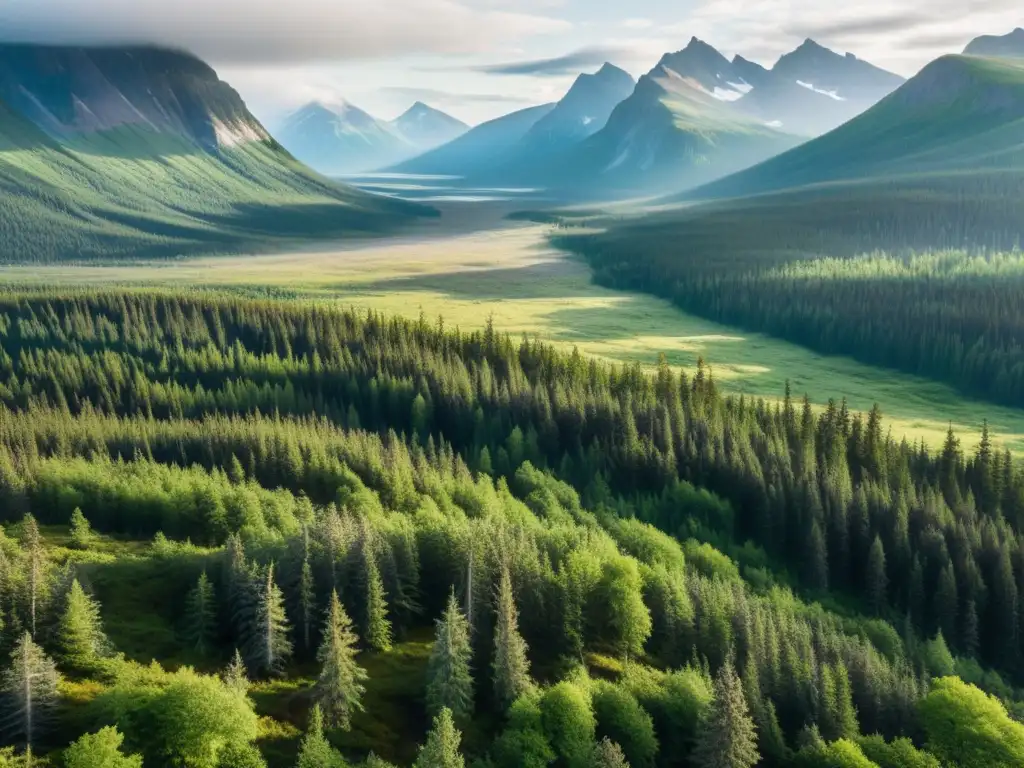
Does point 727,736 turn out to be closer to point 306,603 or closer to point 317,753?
point 317,753

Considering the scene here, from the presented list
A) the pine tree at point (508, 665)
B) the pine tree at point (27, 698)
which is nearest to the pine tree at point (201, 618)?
the pine tree at point (27, 698)

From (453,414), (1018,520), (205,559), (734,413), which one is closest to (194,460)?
(453,414)

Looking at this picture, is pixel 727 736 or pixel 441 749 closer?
pixel 441 749

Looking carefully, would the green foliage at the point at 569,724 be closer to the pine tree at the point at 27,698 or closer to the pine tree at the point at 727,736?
the pine tree at the point at 727,736

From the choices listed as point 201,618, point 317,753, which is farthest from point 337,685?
point 201,618

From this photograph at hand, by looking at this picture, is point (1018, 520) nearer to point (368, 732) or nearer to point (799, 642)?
point (799, 642)

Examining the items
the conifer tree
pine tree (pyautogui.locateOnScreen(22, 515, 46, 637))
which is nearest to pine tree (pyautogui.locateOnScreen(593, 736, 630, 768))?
the conifer tree

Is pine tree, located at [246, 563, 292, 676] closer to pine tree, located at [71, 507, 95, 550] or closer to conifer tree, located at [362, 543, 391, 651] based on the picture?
conifer tree, located at [362, 543, 391, 651]
